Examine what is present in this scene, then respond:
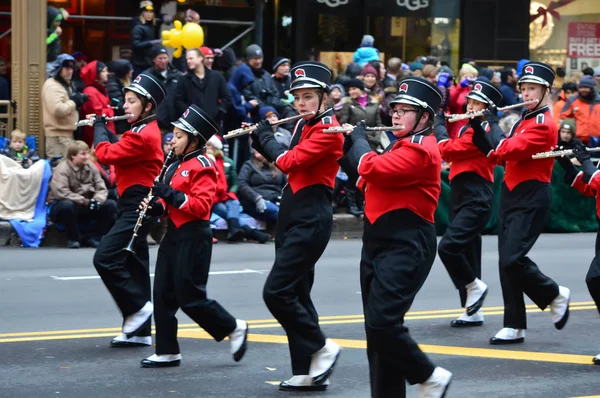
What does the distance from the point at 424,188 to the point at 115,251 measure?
295cm

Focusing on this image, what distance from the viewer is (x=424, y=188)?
7254 mm

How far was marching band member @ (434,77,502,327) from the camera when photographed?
10.5 m

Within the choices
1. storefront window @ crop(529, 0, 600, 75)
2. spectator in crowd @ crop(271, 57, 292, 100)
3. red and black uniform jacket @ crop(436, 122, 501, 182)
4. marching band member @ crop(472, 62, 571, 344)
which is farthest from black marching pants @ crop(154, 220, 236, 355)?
storefront window @ crop(529, 0, 600, 75)

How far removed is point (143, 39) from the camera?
1720 centimetres

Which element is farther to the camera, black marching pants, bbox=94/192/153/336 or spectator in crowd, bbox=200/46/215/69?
spectator in crowd, bbox=200/46/215/69

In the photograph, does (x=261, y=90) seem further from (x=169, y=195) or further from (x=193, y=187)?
(x=169, y=195)

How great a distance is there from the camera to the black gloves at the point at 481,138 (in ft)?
32.5

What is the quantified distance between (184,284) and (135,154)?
4.40 feet

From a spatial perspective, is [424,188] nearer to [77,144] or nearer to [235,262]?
[235,262]

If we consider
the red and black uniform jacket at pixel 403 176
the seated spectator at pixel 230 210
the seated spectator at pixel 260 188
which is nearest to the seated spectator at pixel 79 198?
the seated spectator at pixel 230 210

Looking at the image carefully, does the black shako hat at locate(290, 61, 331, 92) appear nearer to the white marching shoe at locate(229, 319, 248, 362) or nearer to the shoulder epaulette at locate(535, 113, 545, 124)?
the white marching shoe at locate(229, 319, 248, 362)

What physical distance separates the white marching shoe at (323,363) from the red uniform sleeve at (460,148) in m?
2.90

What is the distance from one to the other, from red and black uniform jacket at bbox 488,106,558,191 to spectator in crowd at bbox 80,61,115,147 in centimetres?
774

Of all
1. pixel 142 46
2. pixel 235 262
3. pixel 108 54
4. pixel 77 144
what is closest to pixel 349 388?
pixel 235 262
